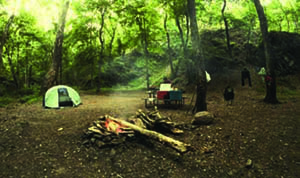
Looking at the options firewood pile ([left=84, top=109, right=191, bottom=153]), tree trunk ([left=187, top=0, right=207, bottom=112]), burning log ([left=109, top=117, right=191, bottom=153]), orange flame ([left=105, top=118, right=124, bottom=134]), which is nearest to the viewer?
burning log ([left=109, top=117, right=191, bottom=153])

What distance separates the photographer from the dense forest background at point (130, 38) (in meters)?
18.3

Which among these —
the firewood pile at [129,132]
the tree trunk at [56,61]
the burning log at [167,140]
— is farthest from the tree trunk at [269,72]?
the tree trunk at [56,61]

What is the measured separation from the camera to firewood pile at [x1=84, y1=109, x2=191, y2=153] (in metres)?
5.38

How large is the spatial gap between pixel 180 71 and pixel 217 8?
904 centimetres

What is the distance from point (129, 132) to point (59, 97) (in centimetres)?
760

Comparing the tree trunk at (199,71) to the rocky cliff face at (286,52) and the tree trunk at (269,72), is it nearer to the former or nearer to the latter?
the tree trunk at (269,72)

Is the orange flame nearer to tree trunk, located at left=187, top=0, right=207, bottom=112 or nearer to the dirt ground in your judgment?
the dirt ground

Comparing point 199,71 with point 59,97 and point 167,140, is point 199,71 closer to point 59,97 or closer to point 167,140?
point 167,140

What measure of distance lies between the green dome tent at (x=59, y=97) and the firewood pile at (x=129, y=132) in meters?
6.00

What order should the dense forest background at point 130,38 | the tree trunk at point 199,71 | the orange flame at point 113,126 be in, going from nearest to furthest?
the orange flame at point 113,126 < the tree trunk at point 199,71 < the dense forest background at point 130,38

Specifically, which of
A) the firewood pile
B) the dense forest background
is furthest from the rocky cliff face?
the firewood pile

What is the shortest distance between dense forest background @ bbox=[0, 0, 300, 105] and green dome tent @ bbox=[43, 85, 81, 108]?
4179 millimetres

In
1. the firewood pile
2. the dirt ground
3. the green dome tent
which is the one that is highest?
the green dome tent

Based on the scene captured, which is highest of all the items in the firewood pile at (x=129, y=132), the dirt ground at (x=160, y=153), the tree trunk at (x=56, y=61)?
the tree trunk at (x=56, y=61)
